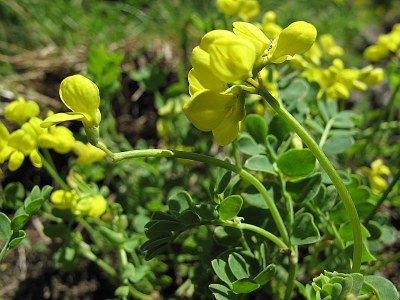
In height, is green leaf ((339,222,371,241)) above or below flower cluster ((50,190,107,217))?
above

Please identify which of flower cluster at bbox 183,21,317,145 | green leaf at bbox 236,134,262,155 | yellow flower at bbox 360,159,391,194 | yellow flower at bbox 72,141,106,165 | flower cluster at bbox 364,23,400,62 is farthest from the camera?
flower cluster at bbox 364,23,400,62

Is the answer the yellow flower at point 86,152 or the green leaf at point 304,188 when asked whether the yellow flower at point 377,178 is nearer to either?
the green leaf at point 304,188

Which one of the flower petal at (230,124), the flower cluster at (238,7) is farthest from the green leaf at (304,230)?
the flower cluster at (238,7)

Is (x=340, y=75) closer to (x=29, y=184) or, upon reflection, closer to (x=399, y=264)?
(x=399, y=264)

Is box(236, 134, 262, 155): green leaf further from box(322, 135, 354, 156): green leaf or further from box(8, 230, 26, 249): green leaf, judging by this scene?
box(8, 230, 26, 249): green leaf

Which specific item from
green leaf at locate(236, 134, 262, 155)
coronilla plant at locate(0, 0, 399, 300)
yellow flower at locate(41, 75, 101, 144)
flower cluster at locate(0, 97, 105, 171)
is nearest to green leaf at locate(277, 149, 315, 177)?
coronilla plant at locate(0, 0, 399, 300)

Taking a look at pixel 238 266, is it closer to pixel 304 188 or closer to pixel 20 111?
pixel 304 188

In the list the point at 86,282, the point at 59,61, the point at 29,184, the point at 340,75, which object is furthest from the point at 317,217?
the point at 59,61

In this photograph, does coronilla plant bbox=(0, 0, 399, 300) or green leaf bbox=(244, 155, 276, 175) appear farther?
green leaf bbox=(244, 155, 276, 175)
